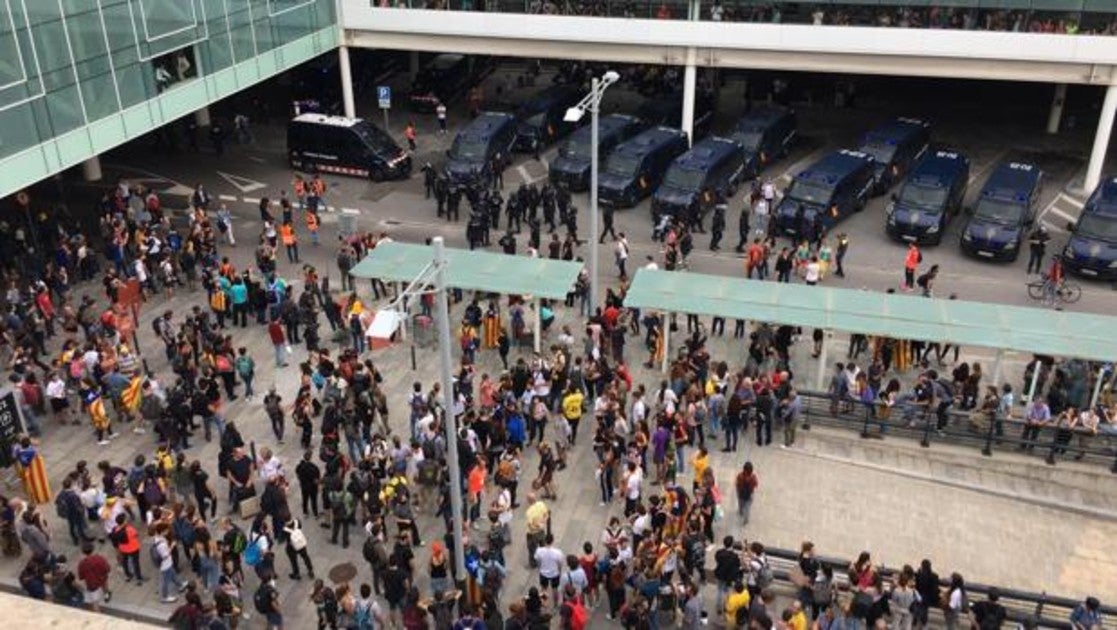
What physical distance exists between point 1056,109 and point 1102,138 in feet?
25.7

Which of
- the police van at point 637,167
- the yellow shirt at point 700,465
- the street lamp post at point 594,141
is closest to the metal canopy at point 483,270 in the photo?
the street lamp post at point 594,141

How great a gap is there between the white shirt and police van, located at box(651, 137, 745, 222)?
612 inches

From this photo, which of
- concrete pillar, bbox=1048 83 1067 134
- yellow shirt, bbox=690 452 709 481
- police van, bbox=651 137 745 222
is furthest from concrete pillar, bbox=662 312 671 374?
concrete pillar, bbox=1048 83 1067 134

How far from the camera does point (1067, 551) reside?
57.7 feet

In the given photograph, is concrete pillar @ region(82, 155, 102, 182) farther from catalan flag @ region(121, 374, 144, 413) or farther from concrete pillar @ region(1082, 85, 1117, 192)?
concrete pillar @ region(1082, 85, 1117, 192)

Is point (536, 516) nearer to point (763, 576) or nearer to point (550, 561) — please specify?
point (550, 561)

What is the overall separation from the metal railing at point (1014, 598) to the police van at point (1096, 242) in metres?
12.7

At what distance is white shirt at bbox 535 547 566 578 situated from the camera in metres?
15.3

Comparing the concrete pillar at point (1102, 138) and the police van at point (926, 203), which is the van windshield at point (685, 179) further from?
the concrete pillar at point (1102, 138)

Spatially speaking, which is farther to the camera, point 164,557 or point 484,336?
point 484,336

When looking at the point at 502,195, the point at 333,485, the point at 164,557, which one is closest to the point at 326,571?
the point at 333,485

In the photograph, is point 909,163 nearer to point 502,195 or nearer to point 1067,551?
point 502,195

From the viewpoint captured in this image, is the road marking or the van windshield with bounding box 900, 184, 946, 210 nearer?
the van windshield with bounding box 900, 184, 946, 210

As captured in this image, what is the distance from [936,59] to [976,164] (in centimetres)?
561
